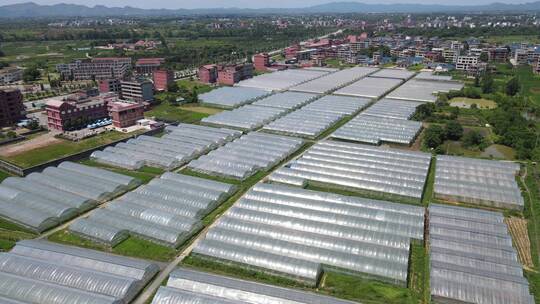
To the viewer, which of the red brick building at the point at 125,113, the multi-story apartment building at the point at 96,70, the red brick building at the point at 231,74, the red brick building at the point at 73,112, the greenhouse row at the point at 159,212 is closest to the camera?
the greenhouse row at the point at 159,212

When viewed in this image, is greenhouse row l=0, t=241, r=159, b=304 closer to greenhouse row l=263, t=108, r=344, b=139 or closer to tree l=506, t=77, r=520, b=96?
greenhouse row l=263, t=108, r=344, b=139

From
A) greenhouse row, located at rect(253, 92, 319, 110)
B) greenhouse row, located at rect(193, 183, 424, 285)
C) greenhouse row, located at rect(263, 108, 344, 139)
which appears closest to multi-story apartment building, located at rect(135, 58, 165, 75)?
greenhouse row, located at rect(253, 92, 319, 110)

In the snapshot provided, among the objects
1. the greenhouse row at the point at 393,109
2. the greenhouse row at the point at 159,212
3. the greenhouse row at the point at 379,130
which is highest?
the greenhouse row at the point at 393,109

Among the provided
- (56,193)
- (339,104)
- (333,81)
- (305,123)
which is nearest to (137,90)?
(305,123)

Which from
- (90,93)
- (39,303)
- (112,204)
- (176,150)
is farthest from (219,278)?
(90,93)

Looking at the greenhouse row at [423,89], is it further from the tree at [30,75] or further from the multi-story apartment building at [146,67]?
the tree at [30,75]

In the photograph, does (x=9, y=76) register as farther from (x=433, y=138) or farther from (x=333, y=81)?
(x=433, y=138)

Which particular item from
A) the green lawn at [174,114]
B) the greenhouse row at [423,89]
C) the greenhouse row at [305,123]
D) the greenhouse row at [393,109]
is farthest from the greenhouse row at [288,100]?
the greenhouse row at [423,89]
